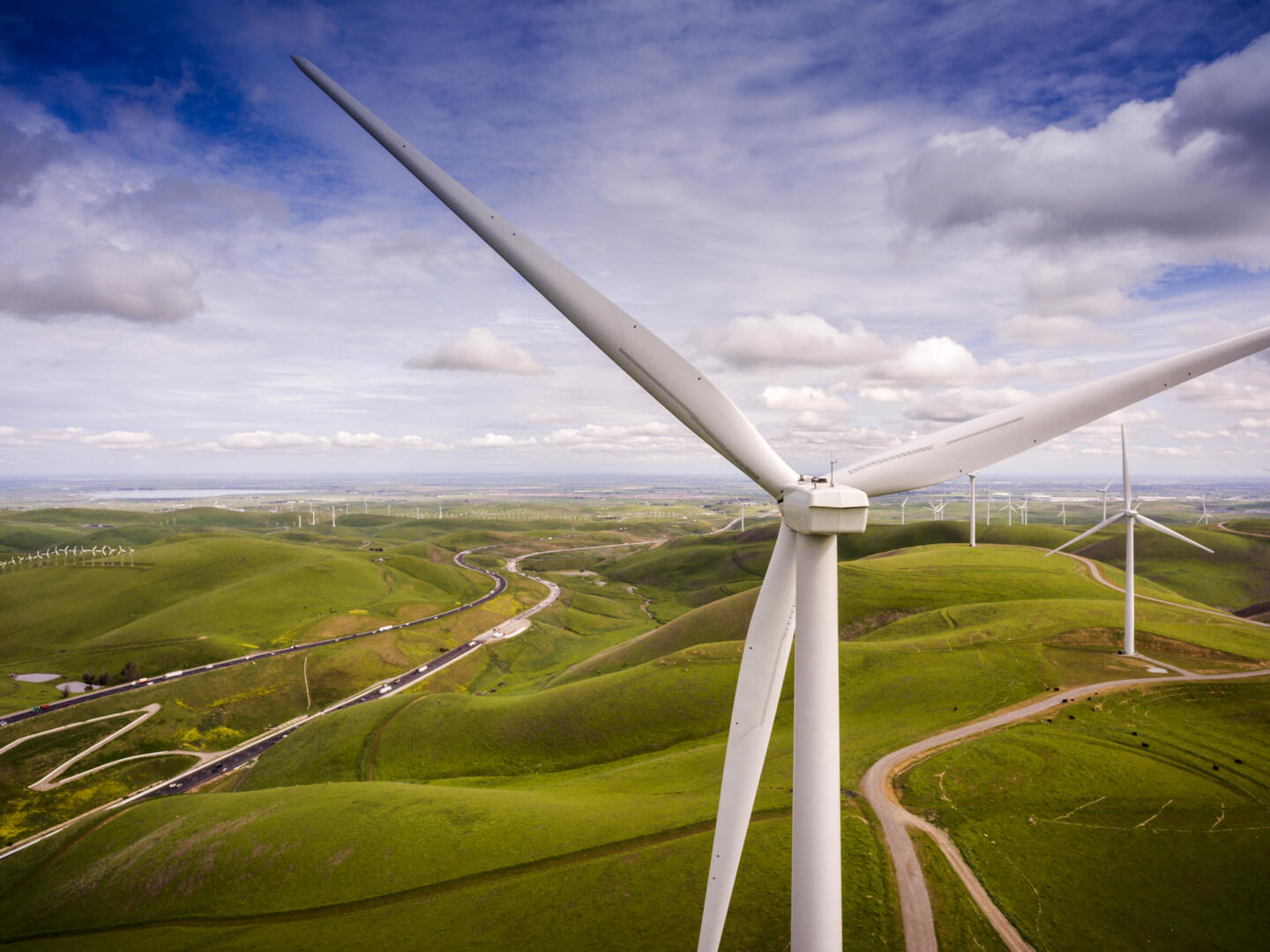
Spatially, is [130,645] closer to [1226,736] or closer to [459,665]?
[459,665]

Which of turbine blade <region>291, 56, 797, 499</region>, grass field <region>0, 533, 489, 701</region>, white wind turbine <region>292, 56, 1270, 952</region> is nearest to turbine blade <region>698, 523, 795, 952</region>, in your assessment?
white wind turbine <region>292, 56, 1270, 952</region>

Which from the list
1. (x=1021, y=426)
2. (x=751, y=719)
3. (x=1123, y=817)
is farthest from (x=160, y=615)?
(x=1021, y=426)

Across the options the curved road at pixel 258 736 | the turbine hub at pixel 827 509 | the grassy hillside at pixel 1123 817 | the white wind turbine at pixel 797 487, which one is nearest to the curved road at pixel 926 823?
the grassy hillside at pixel 1123 817

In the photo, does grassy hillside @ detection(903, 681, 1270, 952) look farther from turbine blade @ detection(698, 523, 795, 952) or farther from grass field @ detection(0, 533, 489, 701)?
grass field @ detection(0, 533, 489, 701)

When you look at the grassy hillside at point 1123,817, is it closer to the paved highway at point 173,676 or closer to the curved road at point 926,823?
the curved road at point 926,823

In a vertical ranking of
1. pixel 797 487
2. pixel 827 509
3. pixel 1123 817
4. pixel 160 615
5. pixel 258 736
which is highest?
pixel 797 487

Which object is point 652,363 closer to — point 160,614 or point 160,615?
point 160,615
